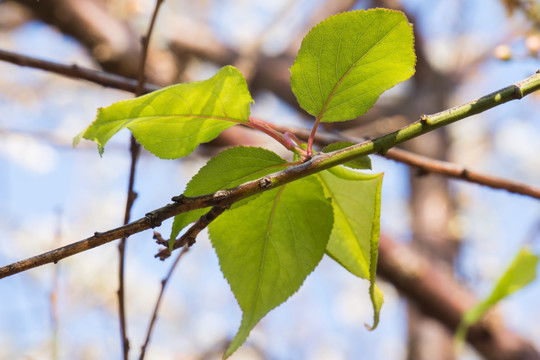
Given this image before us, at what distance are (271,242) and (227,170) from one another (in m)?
0.05

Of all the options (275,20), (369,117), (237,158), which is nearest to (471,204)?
(369,117)

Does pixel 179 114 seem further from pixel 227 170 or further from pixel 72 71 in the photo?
pixel 72 71

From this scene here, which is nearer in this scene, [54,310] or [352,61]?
[352,61]

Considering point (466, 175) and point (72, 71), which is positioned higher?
point (72, 71)

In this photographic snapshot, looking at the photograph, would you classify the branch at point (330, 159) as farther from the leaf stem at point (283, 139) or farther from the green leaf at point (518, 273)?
the green leaf at point (518, 273)

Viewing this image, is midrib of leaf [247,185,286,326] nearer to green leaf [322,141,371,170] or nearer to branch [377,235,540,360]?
green leaf [322,141,371,170]

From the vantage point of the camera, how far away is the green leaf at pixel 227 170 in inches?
9.0

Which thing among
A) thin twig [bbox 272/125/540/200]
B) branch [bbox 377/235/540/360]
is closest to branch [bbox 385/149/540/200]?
thin twig [bbox 272/125/540/200]

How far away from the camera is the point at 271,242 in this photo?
263 mm

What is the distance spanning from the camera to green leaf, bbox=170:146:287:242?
23 cm

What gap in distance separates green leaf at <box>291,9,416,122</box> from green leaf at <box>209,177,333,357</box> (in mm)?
41

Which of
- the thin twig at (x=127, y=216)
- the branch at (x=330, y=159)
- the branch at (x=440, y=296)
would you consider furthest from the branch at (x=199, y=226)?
the branch at (x=440, y=296)

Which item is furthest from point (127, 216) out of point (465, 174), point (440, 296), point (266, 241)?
point (440, 296)

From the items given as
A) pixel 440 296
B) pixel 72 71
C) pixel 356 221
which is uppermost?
pixel 72 71
